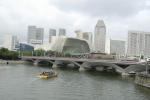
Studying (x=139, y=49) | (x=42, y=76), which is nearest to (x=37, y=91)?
(x=42, y=76)

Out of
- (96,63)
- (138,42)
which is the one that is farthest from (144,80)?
(138,42)

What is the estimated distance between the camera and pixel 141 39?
194 meters

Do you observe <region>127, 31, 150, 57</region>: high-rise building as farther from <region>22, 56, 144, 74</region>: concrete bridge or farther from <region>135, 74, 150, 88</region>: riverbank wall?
<region>135, 74, 150, 88</region>: riverbank wall

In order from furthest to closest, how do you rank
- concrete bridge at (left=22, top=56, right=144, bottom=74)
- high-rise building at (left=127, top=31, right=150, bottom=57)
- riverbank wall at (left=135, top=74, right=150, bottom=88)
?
high-rise building at (left=127, top=31, right=150, bottom=57), concrete bridge at (left=22, top=56, right=144, bottom=74), riverbank wall at (left=135, top=74, right=150, bottom=88)

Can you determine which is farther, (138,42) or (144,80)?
(138,42)

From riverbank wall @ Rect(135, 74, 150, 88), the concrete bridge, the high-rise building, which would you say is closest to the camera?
riverbank wall @ Rect(135, 74, 150, 88)

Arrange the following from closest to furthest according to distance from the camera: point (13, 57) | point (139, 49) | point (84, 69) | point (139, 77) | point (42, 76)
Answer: point (139, 77), point (42, 76), point (84, 69), point (13, 57), point (139, 49)

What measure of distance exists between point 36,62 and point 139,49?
80837 mm

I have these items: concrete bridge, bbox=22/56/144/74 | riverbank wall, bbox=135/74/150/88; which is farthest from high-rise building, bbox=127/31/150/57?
riverbank wall, bbox=135/74/150/88

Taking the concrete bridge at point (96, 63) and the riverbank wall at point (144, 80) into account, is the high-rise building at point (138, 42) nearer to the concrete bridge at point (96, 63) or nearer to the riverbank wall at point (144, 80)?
the concrete bridge at point (96, 63)

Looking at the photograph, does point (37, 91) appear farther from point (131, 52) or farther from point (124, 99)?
point (131, 52)

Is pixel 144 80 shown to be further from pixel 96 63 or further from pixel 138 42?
pixel 138 42

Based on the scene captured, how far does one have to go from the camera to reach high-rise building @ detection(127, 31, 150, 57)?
193 metres

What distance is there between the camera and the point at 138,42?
7608 inches
